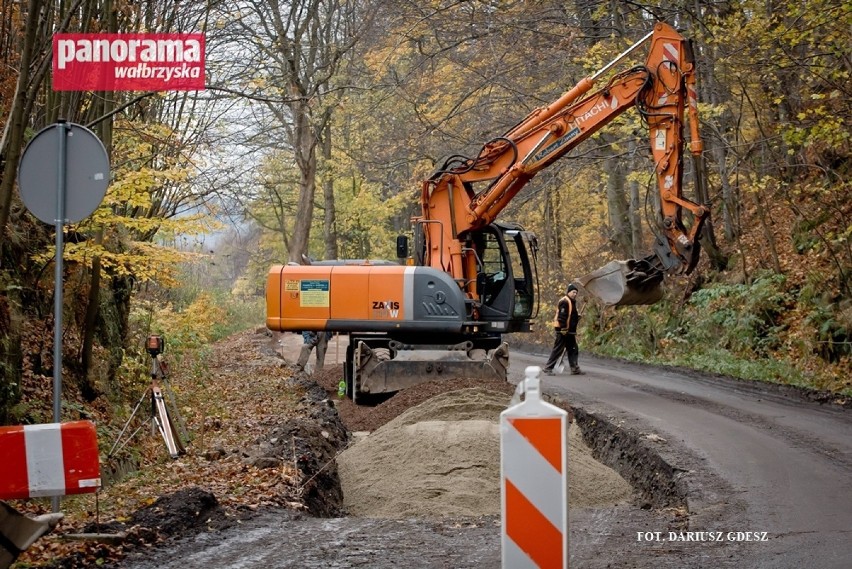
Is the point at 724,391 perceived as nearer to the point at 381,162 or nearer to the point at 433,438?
the point at 433,438

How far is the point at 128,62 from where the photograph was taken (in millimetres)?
13438

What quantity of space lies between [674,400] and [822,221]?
26.9 ft

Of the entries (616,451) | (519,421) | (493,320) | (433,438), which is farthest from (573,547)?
(493,320)

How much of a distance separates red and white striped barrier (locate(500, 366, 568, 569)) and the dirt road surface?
209 cm

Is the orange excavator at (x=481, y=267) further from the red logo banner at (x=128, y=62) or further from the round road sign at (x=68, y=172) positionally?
the round road sign at (x=68, y=172)

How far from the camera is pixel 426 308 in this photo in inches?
672

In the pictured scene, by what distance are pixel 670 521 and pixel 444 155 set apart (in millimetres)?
23057

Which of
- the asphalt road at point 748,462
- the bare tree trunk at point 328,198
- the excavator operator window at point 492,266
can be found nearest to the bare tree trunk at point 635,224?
the asphalt road at point 748,462

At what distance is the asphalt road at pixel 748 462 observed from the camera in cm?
697

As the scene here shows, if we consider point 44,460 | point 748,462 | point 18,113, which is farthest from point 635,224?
point 44,460

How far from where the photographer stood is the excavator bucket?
16.5 meters

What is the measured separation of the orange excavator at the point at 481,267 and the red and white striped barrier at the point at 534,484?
38.4 ft

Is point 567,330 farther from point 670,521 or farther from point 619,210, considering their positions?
point 670,521

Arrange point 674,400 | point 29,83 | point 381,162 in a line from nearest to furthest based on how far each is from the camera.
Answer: point 29,83 → point 674,400 → point 381,162
